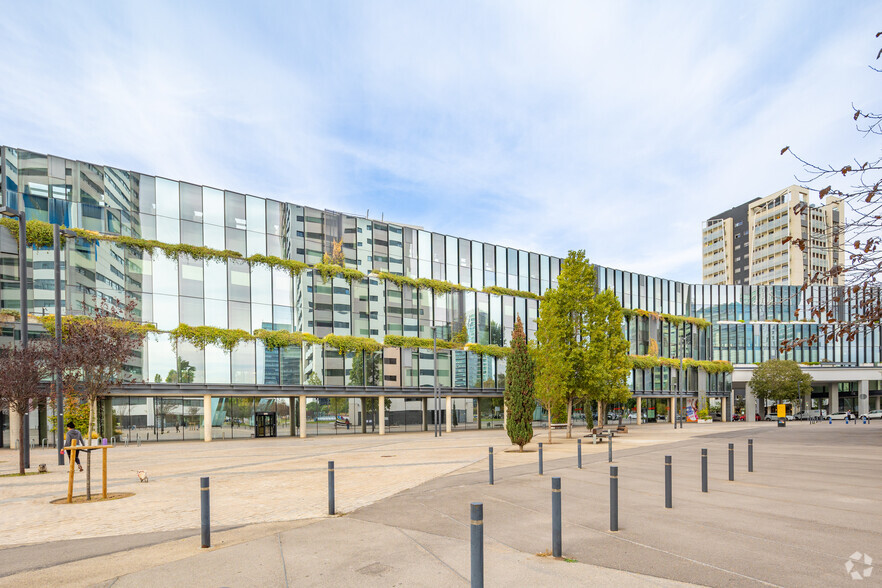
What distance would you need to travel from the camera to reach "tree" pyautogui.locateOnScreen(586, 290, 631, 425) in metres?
32.1

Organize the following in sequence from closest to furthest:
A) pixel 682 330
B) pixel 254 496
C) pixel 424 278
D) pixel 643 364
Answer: pixel 254 496
pixel 424 278
pixel 643 364
pixel 682 330

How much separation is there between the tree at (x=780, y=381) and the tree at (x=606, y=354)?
37.4 m

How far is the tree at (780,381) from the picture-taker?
6381 centimetres

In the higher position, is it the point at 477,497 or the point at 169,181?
the point at 169,181

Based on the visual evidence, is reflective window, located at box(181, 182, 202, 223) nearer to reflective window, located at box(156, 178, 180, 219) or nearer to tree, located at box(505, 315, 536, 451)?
reflective window, located at box(156, 178, 180, 219)

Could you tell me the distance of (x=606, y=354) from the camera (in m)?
33.2

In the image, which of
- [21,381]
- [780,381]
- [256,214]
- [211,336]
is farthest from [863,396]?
[21,381]

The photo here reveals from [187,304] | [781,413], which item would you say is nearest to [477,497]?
[187,304]

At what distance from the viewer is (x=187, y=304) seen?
114 feet

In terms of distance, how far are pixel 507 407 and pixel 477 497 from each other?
13.7m

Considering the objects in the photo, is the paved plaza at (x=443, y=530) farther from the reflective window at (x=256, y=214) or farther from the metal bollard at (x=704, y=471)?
the reflective window at (x=256, y=214)

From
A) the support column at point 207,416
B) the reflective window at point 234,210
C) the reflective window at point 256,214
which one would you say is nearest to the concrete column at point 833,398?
the reflective window at point 256,214

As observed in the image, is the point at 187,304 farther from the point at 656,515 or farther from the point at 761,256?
the point at 761,256

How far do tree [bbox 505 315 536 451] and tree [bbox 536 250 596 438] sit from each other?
405cm
